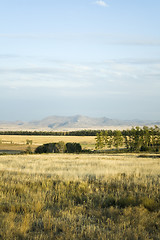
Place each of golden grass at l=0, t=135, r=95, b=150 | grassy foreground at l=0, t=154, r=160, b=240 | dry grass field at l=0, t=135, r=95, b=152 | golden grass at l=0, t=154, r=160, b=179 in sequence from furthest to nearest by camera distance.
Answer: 1. golden grass at l=0, t=135, r=95, b=150
2. dry grass field at l=0, t=135, r=95, b=152
3. golden grass at l=0, t=154, r=160, b=179
4. grassy foreground at l=0, t=154, r=160, b=240

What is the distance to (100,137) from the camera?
98.4 metres

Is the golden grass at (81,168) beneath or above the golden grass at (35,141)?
above

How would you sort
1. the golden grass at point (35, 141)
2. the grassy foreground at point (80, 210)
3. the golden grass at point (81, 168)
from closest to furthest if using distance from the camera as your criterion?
the grassy foreground at point (80, 210)
the golden grass at point (81, 168)
the golden grass at point (35, 141)

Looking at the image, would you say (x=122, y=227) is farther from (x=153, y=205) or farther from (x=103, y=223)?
(x=153, y=205)

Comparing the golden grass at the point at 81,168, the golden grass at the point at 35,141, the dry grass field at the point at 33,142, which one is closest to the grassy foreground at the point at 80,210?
the golden grass at the point at 81,168

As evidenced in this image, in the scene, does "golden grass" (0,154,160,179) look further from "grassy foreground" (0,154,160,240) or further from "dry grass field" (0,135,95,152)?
"dry grass field" (0,135,95,152)

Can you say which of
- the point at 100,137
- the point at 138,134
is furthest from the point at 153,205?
the point at 100,137

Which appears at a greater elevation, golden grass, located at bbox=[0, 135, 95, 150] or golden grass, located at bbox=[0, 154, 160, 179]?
golden grass, located at bbox=[0, 154, 160, 179]

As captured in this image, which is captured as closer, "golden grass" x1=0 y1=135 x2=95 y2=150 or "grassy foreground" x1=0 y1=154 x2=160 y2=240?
"grassy foreground" x1=0 y1=154 x2=160 y2=240

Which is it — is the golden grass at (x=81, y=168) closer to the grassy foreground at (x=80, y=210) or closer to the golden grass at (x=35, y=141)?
the grassy foreground at (x=80, y=210)

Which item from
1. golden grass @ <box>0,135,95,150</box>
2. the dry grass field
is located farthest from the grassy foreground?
golden grass @ <box>0,135,95,150</box>

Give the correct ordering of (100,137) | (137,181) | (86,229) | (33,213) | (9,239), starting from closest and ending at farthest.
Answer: (9,239)
(86,229)
(33,213)
(137,181)
(100,137)

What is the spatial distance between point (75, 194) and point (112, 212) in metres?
2.04

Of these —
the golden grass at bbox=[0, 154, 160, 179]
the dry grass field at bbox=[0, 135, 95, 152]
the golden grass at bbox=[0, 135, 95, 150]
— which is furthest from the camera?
the golden grass at bbox=[0, 135, 95, 150]
